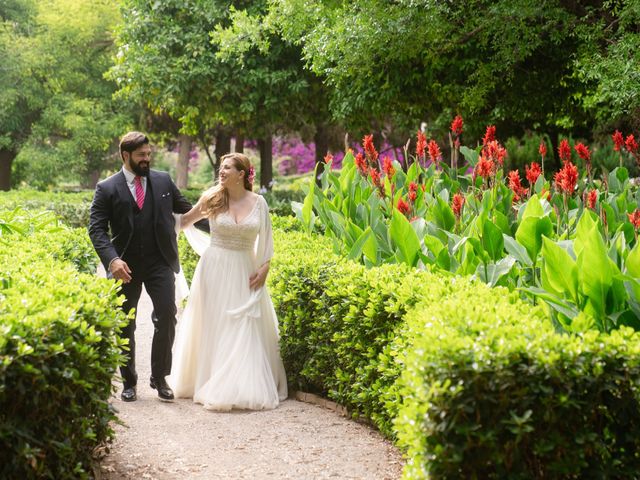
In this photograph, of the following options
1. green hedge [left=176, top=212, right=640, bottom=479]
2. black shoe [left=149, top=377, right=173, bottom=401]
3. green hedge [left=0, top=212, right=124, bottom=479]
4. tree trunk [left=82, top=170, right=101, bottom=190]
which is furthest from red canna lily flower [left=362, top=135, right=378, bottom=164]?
tree trunk [left=82, top=170, right=101, bottom=190]

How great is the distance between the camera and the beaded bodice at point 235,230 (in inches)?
273

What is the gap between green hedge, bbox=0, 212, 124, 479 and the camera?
145 inches

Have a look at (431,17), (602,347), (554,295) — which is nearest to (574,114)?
(431,17)

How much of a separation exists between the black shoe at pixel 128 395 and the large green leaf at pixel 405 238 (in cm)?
232

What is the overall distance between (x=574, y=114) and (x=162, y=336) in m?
11.0

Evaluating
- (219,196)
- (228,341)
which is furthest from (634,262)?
(219,196)

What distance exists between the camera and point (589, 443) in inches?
142

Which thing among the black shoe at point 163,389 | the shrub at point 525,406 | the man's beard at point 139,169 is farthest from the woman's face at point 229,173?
the shrub at point 525,406

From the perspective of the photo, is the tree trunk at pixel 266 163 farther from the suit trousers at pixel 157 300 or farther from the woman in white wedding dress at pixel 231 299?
the suit trousers at pixel 157 300

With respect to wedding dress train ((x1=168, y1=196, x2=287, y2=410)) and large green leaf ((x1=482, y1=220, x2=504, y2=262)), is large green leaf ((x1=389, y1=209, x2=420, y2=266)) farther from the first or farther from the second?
wedding dress train ((x1=168, y1=196, x2=287, y2=410))

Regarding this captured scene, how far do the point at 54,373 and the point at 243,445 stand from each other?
202cm

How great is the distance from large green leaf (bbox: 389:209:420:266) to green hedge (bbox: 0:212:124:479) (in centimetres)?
213

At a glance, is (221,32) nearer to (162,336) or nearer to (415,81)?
(415,81)

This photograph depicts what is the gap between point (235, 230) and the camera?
6.96 m
